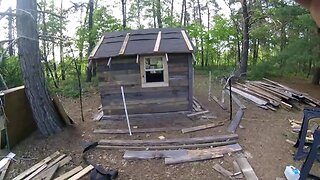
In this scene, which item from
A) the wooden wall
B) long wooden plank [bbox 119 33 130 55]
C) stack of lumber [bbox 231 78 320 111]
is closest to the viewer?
long wooden plank [bbox 119 33 130 55]

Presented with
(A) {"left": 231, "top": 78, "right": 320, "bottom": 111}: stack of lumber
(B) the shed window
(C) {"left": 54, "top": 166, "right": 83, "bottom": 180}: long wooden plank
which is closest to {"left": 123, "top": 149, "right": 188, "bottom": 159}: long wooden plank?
(C) {"left": 54, "top": 166, "right": 83, "bottom": 180}: long wooden plank

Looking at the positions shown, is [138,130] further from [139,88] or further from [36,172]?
[36,172]

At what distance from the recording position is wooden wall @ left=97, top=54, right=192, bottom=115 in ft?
37.2

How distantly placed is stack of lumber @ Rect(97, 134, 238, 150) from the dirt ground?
327 millimetres

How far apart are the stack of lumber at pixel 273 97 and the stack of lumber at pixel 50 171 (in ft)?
27.9

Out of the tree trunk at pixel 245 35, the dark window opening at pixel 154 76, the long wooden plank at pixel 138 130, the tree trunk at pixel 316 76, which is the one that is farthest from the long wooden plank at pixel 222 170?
the tree trunk at pixel 245 35

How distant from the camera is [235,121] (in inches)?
429

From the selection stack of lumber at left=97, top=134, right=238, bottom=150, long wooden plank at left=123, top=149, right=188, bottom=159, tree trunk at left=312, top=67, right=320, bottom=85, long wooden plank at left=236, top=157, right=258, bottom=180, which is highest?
tree trunk at left=312, top=67, right=320, bottom=85

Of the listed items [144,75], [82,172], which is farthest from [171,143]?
[144,75]

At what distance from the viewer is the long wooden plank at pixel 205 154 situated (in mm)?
8156

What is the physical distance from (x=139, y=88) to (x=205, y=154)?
4.26 meters

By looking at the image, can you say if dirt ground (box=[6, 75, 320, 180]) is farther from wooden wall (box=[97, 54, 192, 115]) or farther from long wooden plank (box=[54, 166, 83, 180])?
wooden wall (box=[97, 54, 192, 115])

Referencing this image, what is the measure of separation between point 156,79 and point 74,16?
15727mm

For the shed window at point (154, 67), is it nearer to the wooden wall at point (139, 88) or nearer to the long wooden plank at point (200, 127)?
the wooden wall at point (139, 88)
